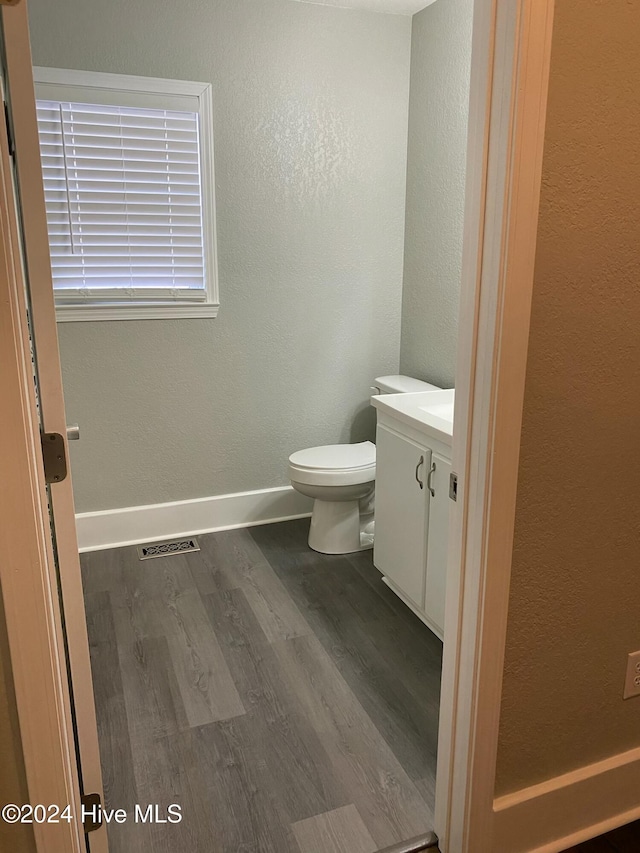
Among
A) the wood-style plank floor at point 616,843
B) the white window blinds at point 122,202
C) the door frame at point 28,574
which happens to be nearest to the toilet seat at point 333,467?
the white window blinds at point 122,202

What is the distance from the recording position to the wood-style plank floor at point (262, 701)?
5.84ft

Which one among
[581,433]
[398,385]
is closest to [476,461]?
[581,433]

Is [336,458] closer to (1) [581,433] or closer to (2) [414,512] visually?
(2) [414,512]

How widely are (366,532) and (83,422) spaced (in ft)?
4.74

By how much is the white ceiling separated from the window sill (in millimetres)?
1476

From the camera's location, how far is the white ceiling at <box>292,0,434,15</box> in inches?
125

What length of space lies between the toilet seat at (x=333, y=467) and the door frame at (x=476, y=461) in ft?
5.02

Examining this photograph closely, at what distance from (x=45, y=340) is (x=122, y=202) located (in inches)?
81.3

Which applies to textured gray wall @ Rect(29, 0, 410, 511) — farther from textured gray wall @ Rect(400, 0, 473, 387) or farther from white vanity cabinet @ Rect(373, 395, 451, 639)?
white vanity cabinet @ Rect(373, 395, 451, 639)

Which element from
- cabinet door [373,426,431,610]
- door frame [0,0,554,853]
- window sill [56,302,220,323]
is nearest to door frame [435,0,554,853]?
door frame [0,0,554,853]

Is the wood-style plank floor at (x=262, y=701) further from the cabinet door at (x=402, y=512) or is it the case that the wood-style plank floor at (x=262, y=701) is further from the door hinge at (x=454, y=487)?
the door hinge at (x=454, y=487)

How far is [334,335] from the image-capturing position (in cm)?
360

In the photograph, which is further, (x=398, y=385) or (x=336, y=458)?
(x=398, y=385)

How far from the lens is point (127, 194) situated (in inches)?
121
